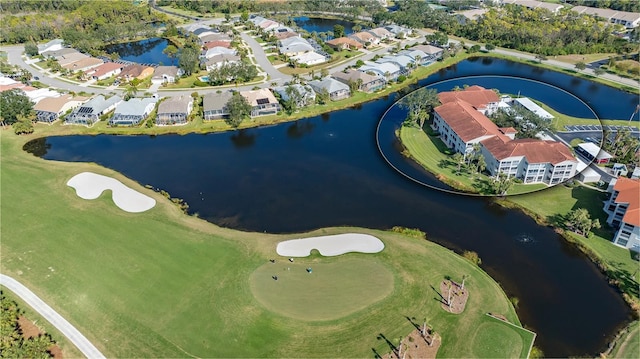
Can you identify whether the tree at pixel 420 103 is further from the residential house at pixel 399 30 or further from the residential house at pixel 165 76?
the residential house at pixel 399 30

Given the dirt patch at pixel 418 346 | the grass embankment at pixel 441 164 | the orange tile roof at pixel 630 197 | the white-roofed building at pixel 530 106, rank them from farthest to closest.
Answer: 1. the white-roofed building at pixel 530 106
2. the grass embankment at pixel 441 164
3. the orange tile roof at pixel 630 197
4. the dirt patch at pixel 418 346

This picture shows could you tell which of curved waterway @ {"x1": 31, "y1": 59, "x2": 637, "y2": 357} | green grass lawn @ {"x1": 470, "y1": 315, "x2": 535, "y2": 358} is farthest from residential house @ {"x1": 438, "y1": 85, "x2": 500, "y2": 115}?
green grass lawn @ {"x1": 470, "y1": 315, "x2": 535, "y2": 358}

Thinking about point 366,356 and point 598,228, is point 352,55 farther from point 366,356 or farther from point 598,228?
point 366,356

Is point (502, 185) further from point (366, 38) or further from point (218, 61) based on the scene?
point (366, 38)

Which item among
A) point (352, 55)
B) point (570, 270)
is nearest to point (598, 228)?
point (570, 270)

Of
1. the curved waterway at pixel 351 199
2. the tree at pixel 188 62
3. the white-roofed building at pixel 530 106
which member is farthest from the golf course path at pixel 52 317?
the white-roofed building at pixel 530 106

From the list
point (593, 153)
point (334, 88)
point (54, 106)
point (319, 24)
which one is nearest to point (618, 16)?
point (319, 24)

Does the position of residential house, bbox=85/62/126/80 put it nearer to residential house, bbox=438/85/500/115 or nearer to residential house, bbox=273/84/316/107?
residential house, bbox=273/84/316/107
